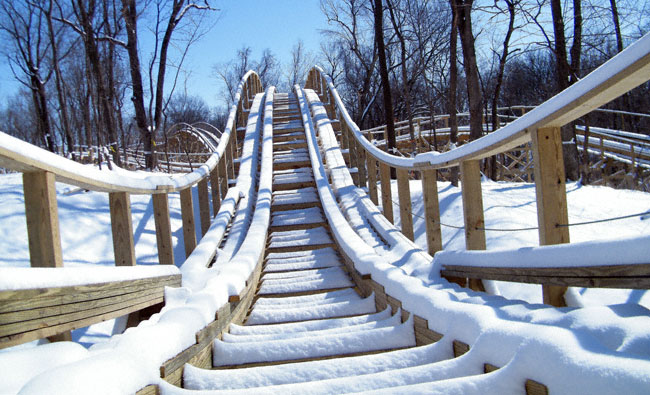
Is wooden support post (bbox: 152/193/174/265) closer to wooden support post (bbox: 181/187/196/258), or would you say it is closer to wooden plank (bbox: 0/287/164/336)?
wooden support post (bbox: 181/187/196/258)

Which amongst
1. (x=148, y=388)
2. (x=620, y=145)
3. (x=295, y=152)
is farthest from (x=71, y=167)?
(x=620, y=145)

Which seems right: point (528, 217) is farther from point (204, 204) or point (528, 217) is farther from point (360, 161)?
point (204, 204)

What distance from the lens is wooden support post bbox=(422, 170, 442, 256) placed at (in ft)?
14.0

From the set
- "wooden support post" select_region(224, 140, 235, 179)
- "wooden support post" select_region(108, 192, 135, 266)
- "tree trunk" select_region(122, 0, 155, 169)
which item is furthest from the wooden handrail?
"tree trunk" select_region(122, 0, 155, 169)

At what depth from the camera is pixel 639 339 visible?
1.36 meters

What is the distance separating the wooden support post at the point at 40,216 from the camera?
217 cm

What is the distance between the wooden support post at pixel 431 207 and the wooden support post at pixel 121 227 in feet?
7.98

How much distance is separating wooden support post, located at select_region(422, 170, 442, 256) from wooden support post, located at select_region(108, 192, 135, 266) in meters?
2.43

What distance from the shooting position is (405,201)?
5.27 meters

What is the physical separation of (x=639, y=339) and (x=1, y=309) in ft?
6.39

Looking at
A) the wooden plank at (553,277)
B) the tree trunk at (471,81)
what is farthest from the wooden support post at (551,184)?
the tree trunk at (471,81)

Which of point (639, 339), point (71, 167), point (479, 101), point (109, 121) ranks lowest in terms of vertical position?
point (639, 339)

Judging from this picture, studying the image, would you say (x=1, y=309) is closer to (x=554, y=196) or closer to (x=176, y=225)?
(x=554, y=196)

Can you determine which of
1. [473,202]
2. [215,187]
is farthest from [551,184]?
[215,187]
